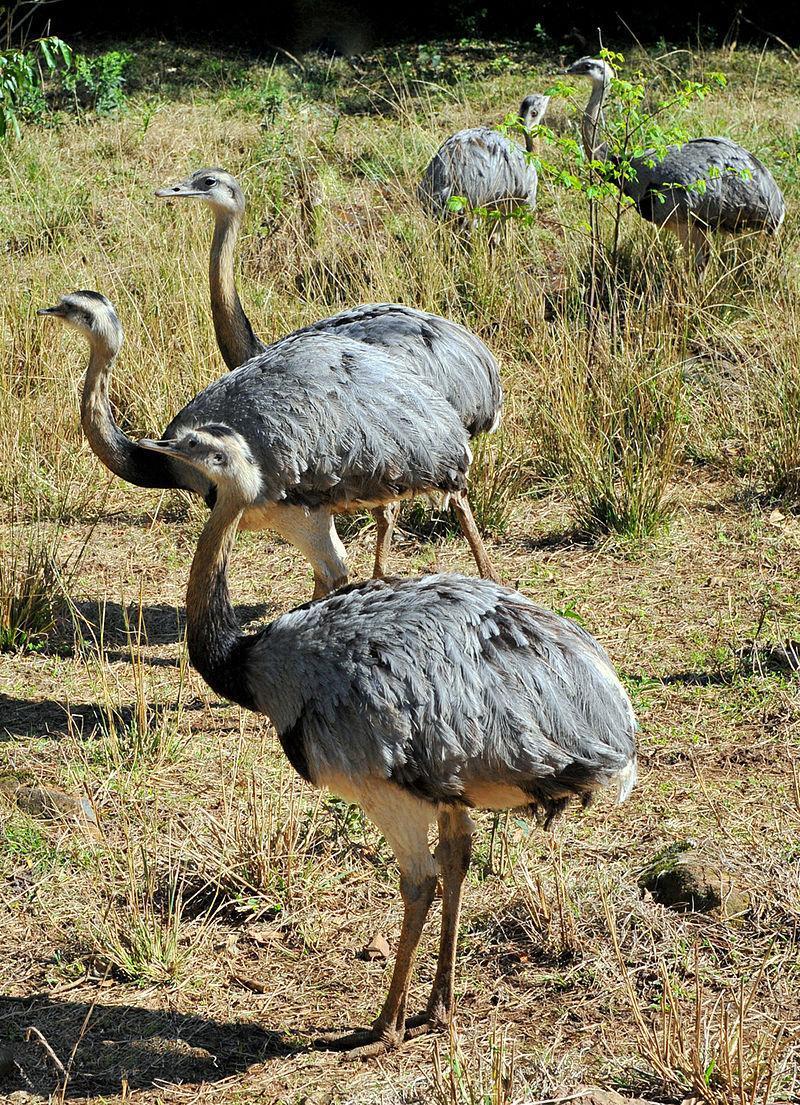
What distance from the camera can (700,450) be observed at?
7301mm

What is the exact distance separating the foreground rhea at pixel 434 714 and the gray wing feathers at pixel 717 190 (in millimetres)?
5694

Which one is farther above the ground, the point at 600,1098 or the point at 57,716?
the point at 600,1098

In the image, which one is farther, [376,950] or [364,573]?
[364,573]

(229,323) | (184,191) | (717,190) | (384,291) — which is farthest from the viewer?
(717,190)

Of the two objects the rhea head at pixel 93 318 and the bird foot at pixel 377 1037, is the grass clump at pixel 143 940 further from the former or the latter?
the rhea head at pixel 93 318

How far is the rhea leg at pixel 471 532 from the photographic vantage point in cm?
610

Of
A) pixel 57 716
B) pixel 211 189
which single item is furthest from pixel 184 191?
pixel 57 716

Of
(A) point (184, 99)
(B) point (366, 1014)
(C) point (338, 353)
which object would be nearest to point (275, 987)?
(B) point (366, 1014)

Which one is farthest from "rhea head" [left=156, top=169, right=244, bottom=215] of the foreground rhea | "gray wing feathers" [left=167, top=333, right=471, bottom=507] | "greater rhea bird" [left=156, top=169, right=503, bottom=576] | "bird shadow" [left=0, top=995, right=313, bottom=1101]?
"bird shadow" [left=0, top=995, right=313, bottom=1101]

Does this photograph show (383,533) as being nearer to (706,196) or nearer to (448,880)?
(448,880)

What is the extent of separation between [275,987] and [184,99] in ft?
34.7

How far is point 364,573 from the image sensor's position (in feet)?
22.0

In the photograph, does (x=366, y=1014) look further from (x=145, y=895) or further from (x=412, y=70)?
(x=412, y=70)

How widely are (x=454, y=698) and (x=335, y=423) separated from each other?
6.63ft
